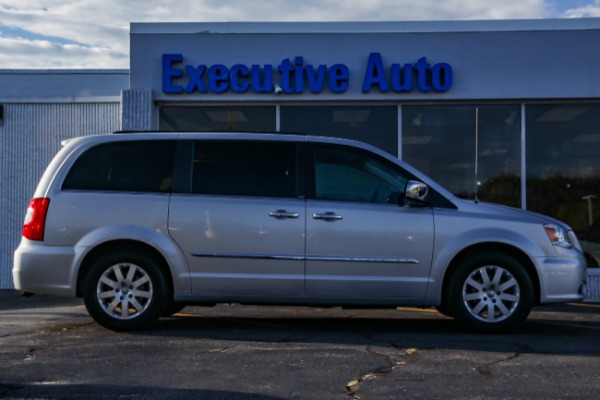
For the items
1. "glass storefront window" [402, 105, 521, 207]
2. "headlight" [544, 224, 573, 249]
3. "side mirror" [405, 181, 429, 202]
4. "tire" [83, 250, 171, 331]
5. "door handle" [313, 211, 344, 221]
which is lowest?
"tire" [83, 250, 171, 331]

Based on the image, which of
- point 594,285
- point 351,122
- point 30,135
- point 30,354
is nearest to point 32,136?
point 30,135

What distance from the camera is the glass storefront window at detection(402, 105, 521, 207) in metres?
13.5

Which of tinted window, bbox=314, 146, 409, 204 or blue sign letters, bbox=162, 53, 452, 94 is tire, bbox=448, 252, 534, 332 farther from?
blue sign letters, bbox=162, 53, 452, 94

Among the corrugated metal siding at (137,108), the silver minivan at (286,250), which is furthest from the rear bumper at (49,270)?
the corrugated metal siding at (137,108)

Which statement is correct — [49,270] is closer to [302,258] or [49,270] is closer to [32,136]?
[302,258]

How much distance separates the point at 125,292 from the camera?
833 cm

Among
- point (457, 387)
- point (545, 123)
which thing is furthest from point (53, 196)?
point (545, 123)

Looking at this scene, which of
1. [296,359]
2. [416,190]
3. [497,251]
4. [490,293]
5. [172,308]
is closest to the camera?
[296,359]

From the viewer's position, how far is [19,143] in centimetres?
1484

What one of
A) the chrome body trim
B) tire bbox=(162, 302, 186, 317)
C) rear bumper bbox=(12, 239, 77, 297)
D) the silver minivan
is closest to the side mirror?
the silver minivan

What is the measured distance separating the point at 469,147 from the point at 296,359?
24.5 feet

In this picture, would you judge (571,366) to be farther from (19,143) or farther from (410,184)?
(19,143)

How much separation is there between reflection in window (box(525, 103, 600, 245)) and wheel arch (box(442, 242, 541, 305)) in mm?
5162

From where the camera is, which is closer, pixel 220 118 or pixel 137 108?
pixel 137 108
